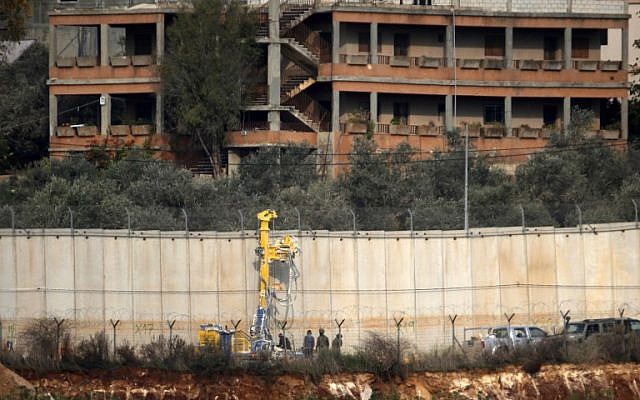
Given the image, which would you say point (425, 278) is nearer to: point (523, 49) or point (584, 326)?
point (584, 326)

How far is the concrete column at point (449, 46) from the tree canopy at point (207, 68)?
30.6 ft

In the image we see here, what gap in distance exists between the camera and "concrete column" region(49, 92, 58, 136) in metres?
76.9

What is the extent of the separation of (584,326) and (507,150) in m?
24.8

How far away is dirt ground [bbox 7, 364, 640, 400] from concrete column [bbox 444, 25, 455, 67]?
29.6m

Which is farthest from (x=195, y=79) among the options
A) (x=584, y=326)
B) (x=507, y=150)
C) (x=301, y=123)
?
(x=584, y=326)

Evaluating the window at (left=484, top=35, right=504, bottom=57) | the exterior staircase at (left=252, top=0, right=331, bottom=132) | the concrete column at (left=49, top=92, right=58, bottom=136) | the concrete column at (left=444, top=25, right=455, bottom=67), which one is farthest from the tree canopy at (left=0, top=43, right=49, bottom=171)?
the window at (left=484, top=35, right=504, bottom=57)

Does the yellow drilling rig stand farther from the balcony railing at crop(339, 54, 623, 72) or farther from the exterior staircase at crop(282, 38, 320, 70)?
the balcony railing at crop(339, 54, 623, 72)

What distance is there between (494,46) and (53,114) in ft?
64.9

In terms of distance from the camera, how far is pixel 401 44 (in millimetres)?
80062

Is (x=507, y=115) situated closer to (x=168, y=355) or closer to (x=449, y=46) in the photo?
(x=449, y=46)

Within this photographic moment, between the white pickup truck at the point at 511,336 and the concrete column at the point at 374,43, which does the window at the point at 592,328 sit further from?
the concrete column at the point at 374,43

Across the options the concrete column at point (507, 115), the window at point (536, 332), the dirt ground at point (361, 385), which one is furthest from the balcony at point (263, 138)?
the dirt ground at point (361, 385)

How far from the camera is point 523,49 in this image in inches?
3199

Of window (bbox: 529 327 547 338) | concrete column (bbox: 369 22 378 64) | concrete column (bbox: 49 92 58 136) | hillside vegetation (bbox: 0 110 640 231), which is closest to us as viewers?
window (bbox: 529 327 547 338)
